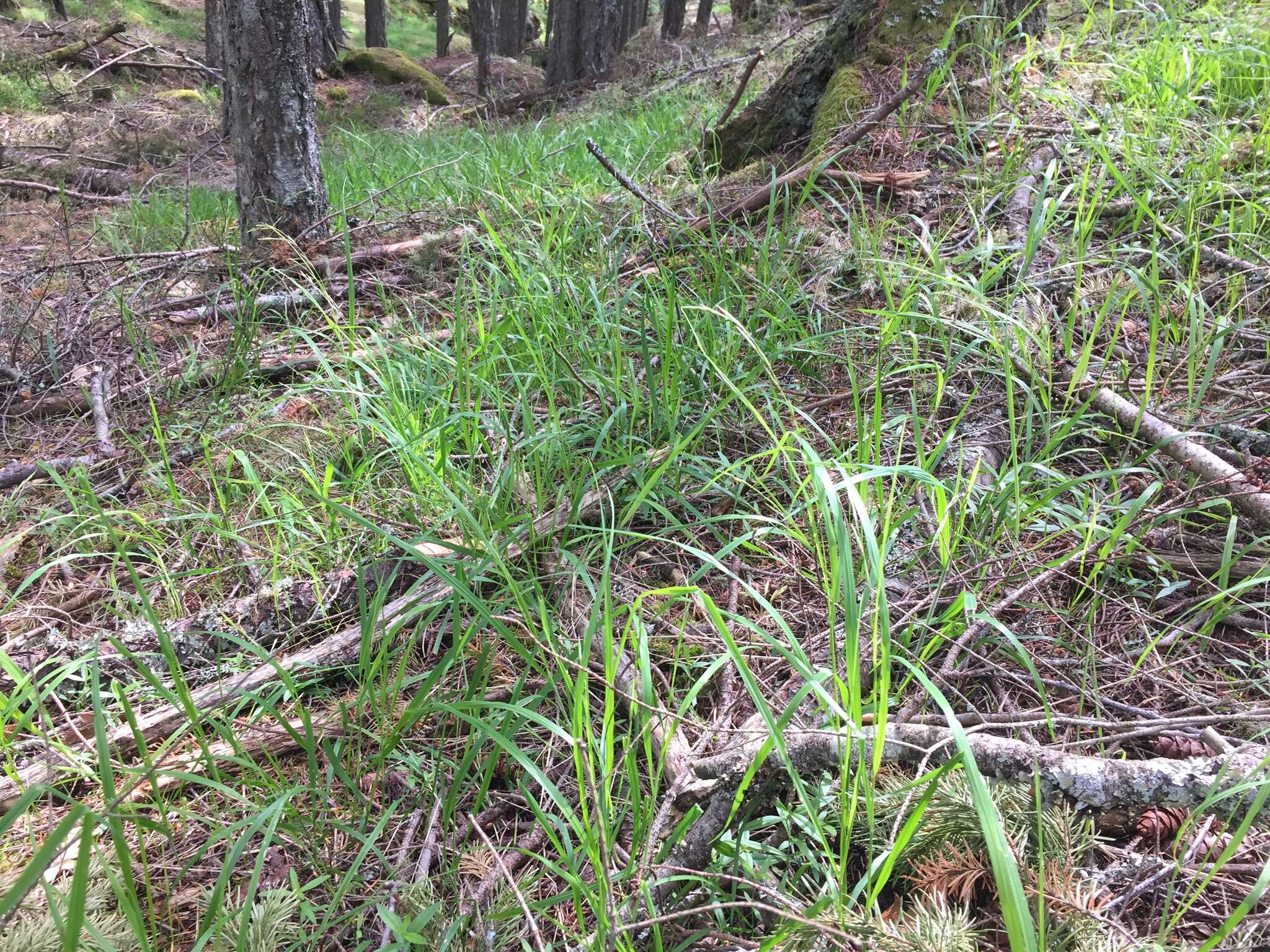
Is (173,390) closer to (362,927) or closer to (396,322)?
(396,322)

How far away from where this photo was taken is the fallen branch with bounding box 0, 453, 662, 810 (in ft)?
4.12

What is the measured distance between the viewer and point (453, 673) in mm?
1452

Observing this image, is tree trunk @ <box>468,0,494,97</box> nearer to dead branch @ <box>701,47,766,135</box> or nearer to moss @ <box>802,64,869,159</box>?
dead branch @ <box>701,47,766,135</box>

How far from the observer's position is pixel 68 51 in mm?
10836

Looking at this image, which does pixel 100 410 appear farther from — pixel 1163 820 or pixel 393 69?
pixel 393 69

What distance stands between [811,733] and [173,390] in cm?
250

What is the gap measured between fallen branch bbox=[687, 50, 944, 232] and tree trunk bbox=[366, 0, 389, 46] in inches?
831

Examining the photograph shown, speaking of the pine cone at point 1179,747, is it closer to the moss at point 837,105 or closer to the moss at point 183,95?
the moss at point 837,105

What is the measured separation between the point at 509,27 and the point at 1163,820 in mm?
23691

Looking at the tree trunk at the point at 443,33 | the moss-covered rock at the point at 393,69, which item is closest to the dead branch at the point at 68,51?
the moss-covered rock at the point at 393,69

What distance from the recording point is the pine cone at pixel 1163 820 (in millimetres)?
967

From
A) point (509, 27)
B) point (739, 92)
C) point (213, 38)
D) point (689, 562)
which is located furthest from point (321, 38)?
point (689, 562)

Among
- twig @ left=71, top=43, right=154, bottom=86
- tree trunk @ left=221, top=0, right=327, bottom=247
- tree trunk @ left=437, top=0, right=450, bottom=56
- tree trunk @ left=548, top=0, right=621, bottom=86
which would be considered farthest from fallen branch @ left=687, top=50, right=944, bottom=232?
tree trunk @ left=437, top=0, right=450, bottom=56

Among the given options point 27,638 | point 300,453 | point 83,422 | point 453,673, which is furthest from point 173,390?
point 453,673
